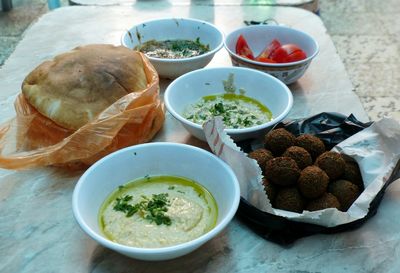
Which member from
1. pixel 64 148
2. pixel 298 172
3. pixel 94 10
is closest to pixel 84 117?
pixel 64 148

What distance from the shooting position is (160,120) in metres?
1.44

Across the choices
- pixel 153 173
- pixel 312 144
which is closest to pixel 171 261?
pixel 153 173

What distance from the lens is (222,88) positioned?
5.14 ft

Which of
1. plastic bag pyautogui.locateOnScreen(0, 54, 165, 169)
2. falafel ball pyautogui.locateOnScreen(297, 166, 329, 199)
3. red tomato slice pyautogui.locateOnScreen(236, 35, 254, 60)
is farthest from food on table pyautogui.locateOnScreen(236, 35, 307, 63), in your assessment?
falafel ball pyautogui.locateOnScreen(297, 166, 329, 199)

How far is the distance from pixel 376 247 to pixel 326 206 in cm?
14

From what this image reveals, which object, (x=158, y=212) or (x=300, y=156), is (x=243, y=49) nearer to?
(x=300, y=156)

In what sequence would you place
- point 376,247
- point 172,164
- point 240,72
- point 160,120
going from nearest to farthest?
point 376,247 → point 172,164 → point 160,120 → point 240,72

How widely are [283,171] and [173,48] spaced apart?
86cm

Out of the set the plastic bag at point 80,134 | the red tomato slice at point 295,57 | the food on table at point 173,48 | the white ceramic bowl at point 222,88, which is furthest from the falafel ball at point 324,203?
the food on table at point 173,48

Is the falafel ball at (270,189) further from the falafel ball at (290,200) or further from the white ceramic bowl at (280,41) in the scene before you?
the white ceramic bowl at (280,41)

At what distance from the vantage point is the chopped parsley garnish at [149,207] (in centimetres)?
103

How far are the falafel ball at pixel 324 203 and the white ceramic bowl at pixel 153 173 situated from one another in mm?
186

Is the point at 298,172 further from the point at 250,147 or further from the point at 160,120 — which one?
the point at 160,120

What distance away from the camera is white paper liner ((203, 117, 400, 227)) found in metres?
1.05
